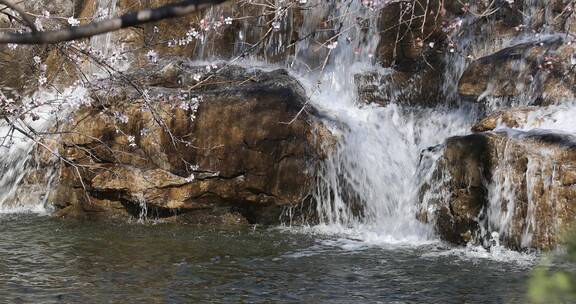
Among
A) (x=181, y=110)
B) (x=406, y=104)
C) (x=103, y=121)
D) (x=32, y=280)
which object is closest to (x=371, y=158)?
(x=406, y=104)

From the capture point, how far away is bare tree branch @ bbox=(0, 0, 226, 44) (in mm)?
2031

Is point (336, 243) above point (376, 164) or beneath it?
beneath

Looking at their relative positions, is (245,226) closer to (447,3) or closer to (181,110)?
(181,110)

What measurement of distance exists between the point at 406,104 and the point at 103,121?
15.9 feet

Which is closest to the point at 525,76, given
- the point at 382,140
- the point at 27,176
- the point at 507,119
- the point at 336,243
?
the point at 507,119

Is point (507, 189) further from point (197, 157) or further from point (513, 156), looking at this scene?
point (197, 157)

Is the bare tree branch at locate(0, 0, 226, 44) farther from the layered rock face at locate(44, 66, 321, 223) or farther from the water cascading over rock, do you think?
the layered rock face at locate(44, 66, 321, 223)

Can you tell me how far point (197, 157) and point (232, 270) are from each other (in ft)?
9.88

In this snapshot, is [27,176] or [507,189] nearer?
[507,189]

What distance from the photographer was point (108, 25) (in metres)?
2.06

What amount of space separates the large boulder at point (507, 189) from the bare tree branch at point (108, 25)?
614cm

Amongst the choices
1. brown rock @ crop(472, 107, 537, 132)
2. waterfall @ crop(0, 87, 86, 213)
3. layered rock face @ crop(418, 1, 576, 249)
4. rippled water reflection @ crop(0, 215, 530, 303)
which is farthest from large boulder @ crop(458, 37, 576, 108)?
waterfall @ crop(0, 87, 86, 213)

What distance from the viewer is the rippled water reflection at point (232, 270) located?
6355mm

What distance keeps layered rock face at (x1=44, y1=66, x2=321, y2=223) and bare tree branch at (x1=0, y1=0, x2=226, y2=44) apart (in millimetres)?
7300
